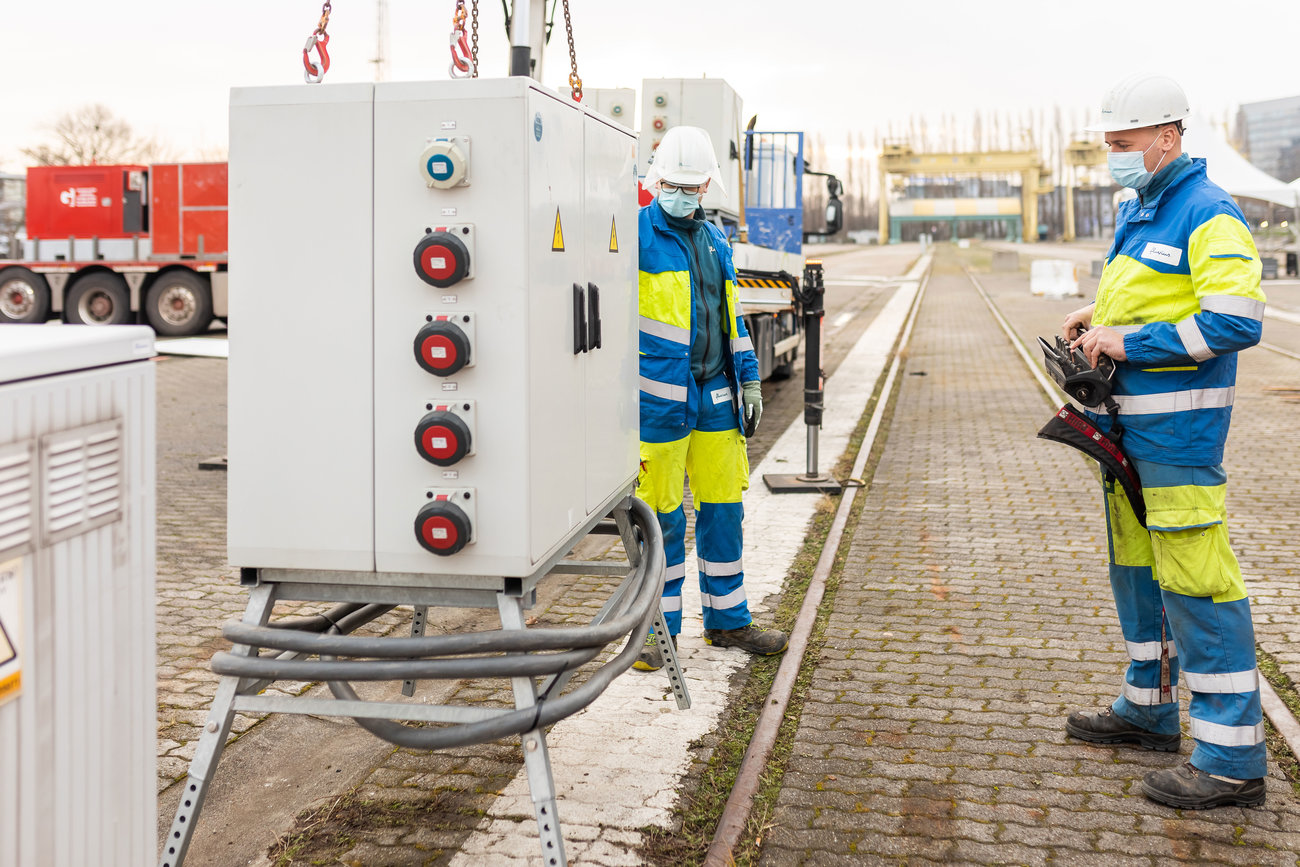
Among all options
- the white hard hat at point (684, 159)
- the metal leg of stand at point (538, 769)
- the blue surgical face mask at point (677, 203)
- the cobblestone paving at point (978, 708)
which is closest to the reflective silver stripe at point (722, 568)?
the cobblestone paving at point (978, 708)

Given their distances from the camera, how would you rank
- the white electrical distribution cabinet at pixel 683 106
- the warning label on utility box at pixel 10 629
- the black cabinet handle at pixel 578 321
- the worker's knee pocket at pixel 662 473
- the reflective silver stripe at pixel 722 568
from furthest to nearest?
the white electrical distribution cabinet at pixel 683 106
the reflective silver stripe at pixel 722 568
the worker's knee pocket at pixel 662 473
the black cabinet handle at pixel 578 321
the warning label on utility box at pixel 10 629

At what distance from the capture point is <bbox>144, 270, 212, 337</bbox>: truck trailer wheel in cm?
2264

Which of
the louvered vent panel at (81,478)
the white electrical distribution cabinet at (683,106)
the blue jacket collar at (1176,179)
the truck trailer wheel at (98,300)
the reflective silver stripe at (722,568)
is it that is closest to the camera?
the louvered vent panel at (81,478)

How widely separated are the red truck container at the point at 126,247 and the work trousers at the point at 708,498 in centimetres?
1958

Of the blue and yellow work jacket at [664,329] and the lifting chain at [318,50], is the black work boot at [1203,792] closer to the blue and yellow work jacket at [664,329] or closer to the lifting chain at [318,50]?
the blue and yellow work jacket at [664,329]

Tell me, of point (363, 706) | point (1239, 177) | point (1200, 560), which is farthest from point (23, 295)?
point (1239, 177)

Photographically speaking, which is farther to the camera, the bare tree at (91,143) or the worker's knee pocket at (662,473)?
the bare tree at (91,143)

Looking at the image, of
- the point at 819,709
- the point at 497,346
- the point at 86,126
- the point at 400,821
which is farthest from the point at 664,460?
the point at 86,126

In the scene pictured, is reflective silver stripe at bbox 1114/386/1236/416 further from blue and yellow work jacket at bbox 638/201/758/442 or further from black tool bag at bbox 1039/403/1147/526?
blue and yellow work jacket at bbox 638/201/758/442

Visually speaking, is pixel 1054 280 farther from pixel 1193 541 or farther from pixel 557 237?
pixel 557 237

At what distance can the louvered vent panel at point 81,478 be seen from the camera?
6.49 ft

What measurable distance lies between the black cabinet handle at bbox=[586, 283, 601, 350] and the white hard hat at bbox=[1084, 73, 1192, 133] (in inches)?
68.6

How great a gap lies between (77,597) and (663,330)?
9.38 feet

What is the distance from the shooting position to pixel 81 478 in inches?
81.1
